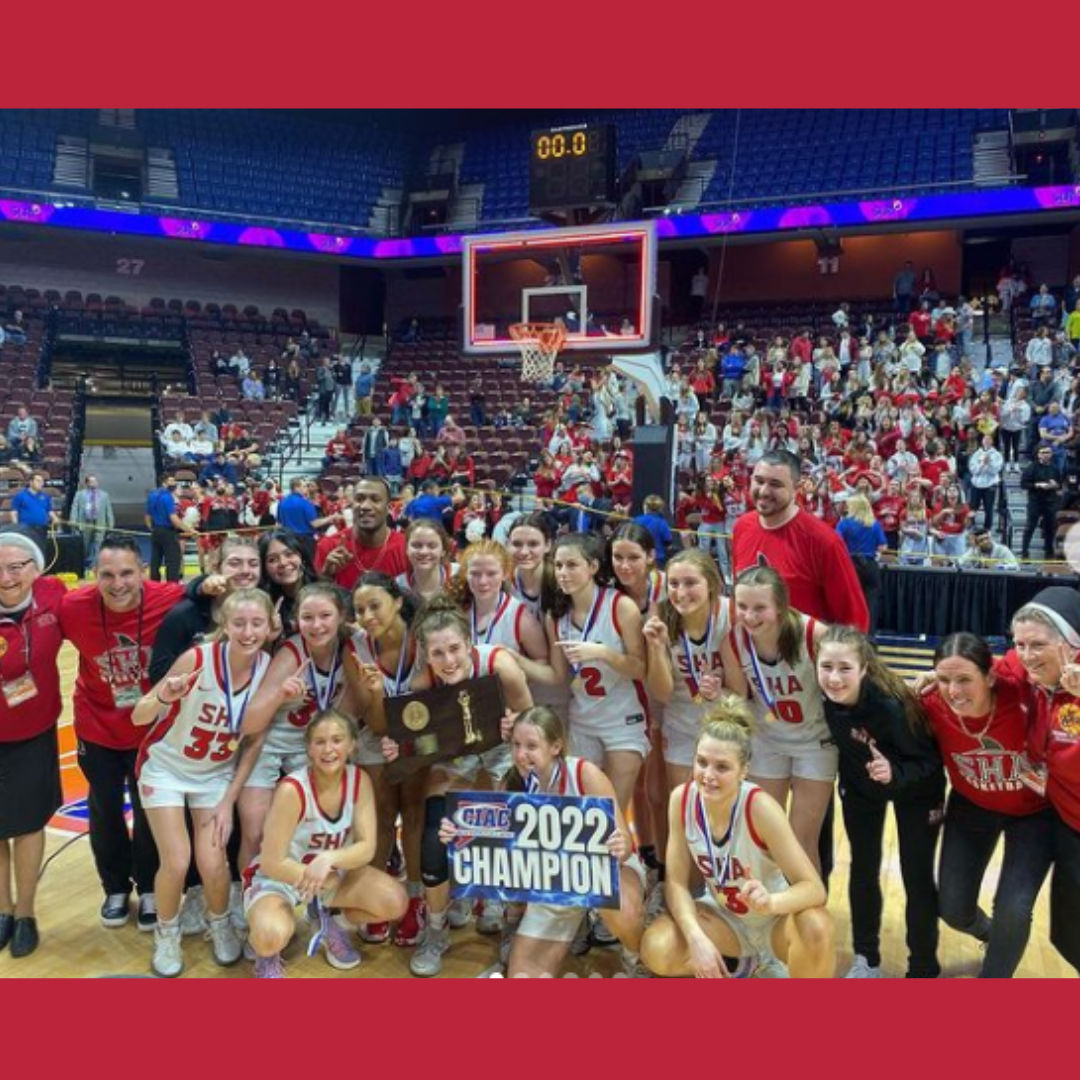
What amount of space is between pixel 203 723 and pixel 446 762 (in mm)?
930

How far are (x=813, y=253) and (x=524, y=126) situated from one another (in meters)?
8.88

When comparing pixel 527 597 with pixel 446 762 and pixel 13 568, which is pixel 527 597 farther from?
pixel 13 568

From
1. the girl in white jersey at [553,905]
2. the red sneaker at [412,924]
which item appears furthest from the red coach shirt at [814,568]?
the red sneaker at [412,924]

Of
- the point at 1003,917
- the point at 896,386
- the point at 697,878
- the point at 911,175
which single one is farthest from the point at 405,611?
the point at 911,175

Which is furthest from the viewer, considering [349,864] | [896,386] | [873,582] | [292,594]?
[896,386]

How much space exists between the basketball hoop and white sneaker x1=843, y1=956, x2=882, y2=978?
9.48 m

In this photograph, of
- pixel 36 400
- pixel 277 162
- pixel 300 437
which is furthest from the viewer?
pixel 277 162

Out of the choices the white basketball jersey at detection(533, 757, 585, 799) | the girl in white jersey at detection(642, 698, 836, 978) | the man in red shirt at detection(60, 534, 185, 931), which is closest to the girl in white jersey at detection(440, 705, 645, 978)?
the white basketball jersey at detection(533, 757, 585, 799)

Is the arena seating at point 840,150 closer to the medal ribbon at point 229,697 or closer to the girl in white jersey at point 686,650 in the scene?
the girl in white jersey at point 686,650

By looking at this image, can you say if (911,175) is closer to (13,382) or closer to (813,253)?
(813,253)

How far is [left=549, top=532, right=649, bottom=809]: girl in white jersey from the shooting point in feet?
12.6

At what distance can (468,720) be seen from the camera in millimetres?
3604

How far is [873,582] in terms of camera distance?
29.9ft

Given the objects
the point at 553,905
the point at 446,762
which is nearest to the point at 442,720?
the point at 446,762
